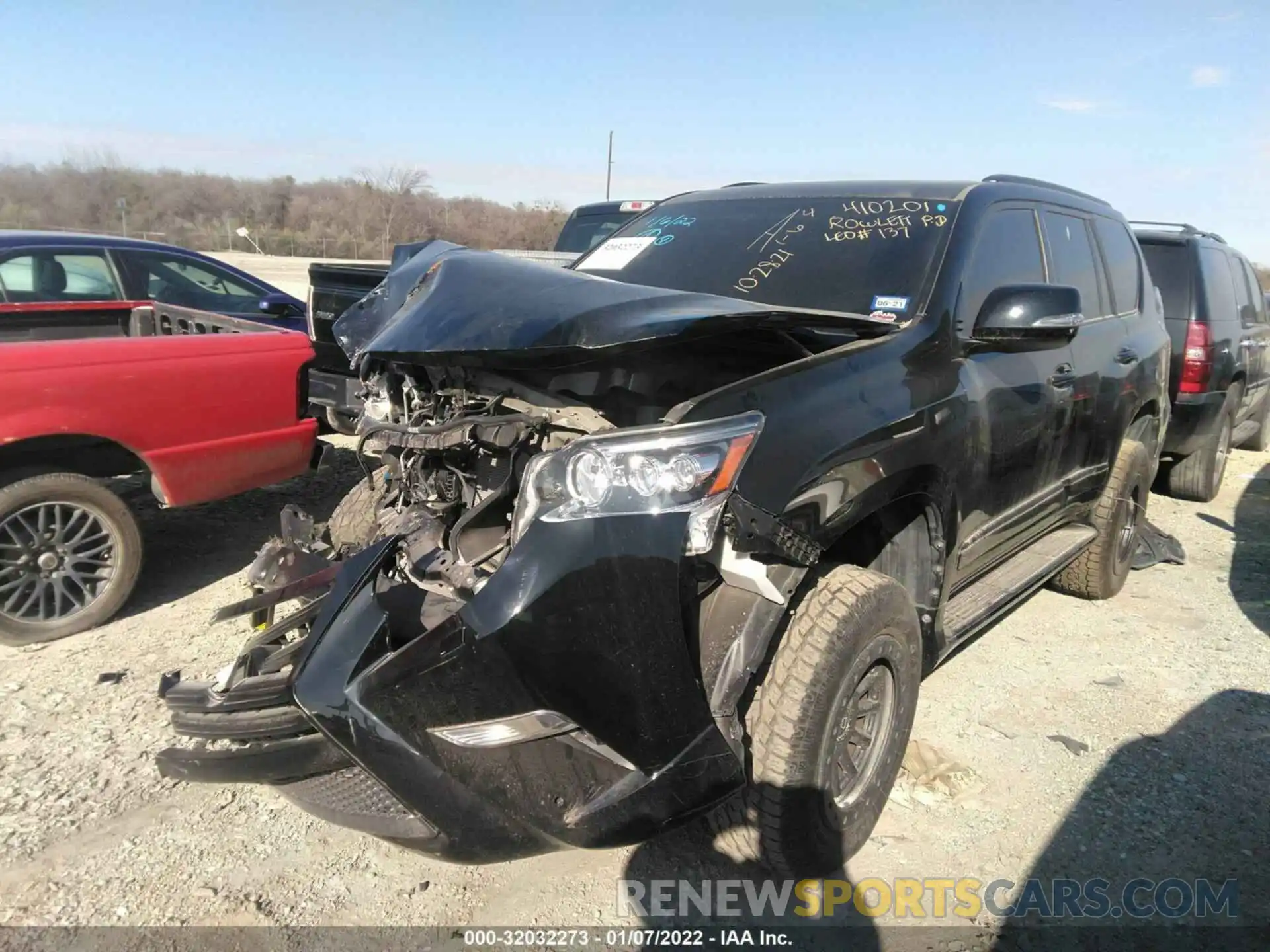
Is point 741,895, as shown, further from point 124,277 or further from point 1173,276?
point 1173,276

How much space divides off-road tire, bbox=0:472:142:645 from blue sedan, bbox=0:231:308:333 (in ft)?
7.50

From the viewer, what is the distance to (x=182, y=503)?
4.39 m

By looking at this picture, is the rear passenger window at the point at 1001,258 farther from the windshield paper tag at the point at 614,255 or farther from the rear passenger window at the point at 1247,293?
the rear passenger window at the point at 1247,293

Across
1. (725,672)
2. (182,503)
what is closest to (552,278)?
(725,672)

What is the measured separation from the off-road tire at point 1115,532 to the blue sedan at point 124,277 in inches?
218

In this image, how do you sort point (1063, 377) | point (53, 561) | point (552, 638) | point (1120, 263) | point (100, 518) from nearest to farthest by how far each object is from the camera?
point (552, 638)
point (1063, 377)
point (53, 561)
point (100, 518)
point (1120, 263)

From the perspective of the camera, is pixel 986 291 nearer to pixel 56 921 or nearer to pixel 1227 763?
pixel 1227 763

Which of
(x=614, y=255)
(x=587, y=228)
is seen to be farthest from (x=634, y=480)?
(x=587, y=228)

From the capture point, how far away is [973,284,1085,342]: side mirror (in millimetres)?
2990

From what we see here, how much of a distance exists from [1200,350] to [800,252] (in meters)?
4.76

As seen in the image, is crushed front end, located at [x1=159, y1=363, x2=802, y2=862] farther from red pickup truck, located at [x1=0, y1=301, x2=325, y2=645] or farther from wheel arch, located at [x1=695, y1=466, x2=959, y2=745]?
red pickup truck, located at [x1=0, y1=301, x2=325, y2=645]

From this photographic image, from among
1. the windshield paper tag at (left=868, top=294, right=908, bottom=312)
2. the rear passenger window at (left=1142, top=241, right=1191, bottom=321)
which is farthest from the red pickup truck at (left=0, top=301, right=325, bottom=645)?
the rear passenger window at (left=1142, top=241, right=1191, bottom=321)

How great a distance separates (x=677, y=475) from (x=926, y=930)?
156 cm

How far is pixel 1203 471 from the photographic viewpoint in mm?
7227
